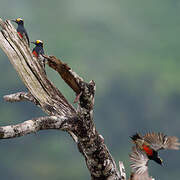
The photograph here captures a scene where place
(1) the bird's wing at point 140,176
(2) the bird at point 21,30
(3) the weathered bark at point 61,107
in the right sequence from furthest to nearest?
(2) the bird at point 21,30
(1) the bird's wing at point 140,176
(3) the weathered bark at point 61,107

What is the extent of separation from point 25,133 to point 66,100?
1.47m

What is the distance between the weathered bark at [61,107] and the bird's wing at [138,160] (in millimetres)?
409

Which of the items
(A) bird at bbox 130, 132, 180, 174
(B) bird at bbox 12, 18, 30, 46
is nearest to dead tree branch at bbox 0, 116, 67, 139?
(A) bird at bbox 130, 132, 180, 174

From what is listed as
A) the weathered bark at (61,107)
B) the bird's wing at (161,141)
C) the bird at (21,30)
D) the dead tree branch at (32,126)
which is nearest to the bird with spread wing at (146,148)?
the bird's wing at (161,141)

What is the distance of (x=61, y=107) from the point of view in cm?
448

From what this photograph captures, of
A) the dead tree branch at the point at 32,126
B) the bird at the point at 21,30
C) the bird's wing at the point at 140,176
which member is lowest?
the bird's wing at the point at 140,176

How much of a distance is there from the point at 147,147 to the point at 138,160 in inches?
9.0

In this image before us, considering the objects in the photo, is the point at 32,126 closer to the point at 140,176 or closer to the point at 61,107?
the point at 61,107

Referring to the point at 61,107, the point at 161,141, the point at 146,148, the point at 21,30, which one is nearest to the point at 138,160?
the point at 146,148

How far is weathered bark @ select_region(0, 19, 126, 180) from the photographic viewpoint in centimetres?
365

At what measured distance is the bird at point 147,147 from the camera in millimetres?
3875

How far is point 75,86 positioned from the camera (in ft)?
12.4

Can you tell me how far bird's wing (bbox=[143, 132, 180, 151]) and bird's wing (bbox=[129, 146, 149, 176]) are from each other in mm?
209

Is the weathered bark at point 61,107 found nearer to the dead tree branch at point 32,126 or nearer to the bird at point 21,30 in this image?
the dead tree branch at point 32,126
